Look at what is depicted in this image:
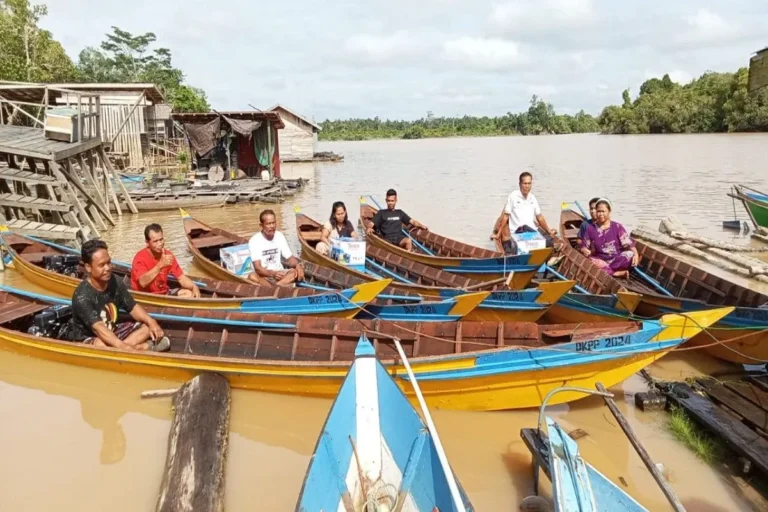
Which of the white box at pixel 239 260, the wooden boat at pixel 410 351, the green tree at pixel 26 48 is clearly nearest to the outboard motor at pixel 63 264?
the wooden boat at pixel 410 351

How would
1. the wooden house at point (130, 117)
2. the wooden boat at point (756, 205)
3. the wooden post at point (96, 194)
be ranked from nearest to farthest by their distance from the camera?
the wooden boat at point (756, 205), the wooden post at point (96, 194), the wooden house at point (130, 117)

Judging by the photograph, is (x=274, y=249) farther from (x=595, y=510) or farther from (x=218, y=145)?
(x=218, y=145)

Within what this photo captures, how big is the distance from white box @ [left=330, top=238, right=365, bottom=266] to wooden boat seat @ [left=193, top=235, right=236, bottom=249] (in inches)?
99.5

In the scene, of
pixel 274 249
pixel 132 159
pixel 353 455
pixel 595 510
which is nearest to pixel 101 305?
pixel 274 249

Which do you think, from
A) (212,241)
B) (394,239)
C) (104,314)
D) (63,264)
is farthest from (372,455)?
(63,264)

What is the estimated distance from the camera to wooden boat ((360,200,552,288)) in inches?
285

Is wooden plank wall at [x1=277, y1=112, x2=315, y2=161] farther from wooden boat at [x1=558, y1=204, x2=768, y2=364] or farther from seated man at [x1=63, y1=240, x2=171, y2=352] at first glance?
seated man at [x1=63, y1=240, x2=171, y2=352]

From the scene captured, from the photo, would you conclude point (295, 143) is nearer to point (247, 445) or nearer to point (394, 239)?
point (394, 239)

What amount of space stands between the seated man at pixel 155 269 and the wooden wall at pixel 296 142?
2640 centimetres

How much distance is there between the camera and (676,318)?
4.23 meters

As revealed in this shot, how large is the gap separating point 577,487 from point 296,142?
32079 mm

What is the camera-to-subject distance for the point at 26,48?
892 inches

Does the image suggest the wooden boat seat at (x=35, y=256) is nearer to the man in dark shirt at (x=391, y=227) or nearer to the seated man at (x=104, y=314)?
the seated man at (x=104, y=314)

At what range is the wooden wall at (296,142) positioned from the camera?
32.5 m
